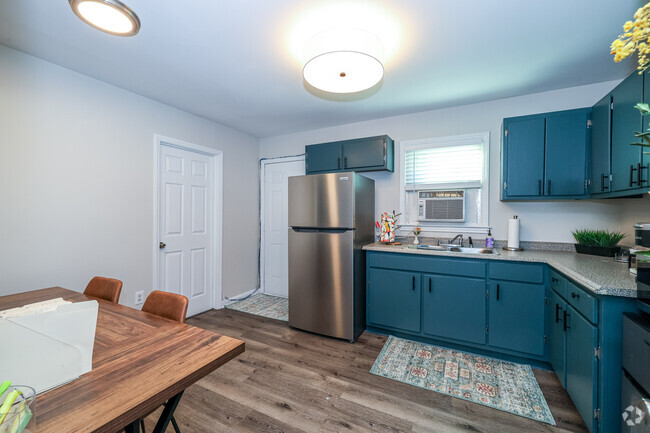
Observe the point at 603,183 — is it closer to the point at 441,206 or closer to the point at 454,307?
the point at 441,206

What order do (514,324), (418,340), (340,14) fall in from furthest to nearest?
(418,340) < (514,324) < (340,14)

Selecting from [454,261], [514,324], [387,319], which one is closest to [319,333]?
[387,319]

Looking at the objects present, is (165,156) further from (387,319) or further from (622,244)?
(622,244)

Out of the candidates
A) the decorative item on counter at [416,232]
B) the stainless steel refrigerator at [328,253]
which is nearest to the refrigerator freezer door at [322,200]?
the stainless steel refrigerator at [328,253]

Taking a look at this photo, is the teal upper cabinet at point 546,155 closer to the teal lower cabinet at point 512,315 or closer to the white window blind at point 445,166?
the white window blind at point 445,166

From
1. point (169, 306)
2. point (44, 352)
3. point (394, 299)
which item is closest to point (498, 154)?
point (394, 299)

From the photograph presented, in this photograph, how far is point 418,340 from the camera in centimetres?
269

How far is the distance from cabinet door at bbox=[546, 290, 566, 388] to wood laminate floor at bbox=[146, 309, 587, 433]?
6.3 inches

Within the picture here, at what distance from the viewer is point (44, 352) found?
87 centimetres

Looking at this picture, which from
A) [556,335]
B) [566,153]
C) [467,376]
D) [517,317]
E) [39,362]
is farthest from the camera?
[566,153]

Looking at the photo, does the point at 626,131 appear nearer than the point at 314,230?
Yes

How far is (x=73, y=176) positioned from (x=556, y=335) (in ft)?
13.1

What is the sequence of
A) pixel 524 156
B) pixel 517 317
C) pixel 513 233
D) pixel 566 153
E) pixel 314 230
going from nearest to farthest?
1. pixel 517 317
2. pixel 566 153
3. pixel 524 156
4. pixel 513 233
5. pixel 314 230

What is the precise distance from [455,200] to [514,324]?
4.22 feet
